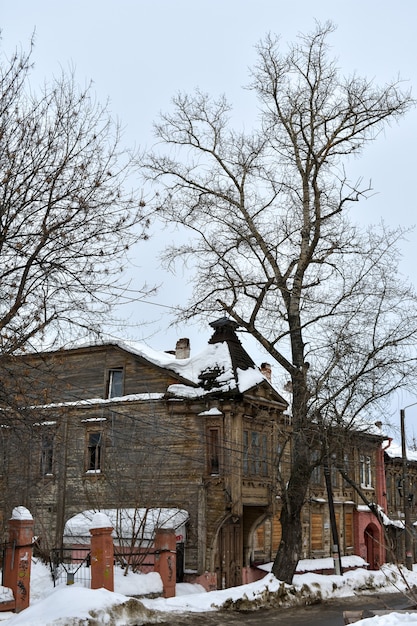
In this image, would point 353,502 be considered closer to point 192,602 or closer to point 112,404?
point 112,404

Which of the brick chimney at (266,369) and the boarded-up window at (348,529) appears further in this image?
the boarded-up window at (348,529)

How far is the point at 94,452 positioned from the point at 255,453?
691cm

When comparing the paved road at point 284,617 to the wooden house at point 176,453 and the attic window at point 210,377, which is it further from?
the attic window at point 210,377

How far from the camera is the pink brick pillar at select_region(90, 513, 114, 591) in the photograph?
18.5 m

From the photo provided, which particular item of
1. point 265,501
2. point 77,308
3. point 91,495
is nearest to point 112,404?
point 91,495

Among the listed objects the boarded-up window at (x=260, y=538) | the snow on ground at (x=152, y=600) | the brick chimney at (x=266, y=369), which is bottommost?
the snow on ground at (x=152, y=600)

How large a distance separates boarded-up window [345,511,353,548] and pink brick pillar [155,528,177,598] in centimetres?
1974

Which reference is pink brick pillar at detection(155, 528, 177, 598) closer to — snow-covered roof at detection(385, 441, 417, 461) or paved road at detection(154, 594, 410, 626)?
paved road at detection(154, 594, 410, 626)

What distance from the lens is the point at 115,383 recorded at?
1230 inches

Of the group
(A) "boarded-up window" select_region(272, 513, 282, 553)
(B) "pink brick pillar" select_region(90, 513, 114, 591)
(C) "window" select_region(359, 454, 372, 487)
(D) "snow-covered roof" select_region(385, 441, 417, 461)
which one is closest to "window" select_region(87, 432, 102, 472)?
(A) "boarded-up window" select_region(272, 513, 282, 553)

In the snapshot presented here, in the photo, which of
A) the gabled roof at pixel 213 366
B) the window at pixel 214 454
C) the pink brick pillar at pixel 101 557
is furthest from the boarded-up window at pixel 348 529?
the pink brick pillar at pixel 101 557

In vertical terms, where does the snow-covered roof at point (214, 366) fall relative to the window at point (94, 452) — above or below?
above

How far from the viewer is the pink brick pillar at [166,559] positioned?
21109mm

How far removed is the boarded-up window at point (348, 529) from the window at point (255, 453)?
36.8 feet
